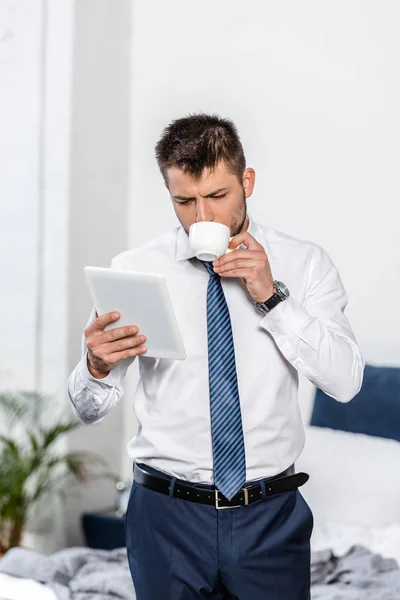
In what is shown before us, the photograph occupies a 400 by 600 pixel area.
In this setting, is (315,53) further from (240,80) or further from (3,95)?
(3,95)

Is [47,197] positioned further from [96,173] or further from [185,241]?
[185,241]

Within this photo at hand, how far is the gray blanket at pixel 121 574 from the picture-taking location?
2.41 metres

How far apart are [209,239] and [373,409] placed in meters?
1.79

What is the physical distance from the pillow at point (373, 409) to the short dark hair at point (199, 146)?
5.40 feet

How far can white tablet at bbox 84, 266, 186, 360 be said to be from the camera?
1482 millimetres

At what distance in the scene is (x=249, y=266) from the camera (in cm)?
151

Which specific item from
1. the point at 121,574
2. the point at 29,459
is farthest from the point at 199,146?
the point at 29,459

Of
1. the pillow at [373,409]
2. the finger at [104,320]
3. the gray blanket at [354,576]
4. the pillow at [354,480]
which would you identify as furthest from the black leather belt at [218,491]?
the pillow at [373,409]

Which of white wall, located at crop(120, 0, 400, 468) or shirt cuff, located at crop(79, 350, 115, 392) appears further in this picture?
white wall, located at crop(120, 0, 400, 468)

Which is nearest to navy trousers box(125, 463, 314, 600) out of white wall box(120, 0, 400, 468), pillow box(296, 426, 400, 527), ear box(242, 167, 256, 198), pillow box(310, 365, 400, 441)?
ear box(242, 167, 256, 198)

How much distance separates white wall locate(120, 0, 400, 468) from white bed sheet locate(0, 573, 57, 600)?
1.45 meters

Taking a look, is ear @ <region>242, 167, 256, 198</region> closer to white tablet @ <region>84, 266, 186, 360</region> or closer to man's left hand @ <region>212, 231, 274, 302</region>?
man's left hand @ <region>212, 231, 274, 302</region>

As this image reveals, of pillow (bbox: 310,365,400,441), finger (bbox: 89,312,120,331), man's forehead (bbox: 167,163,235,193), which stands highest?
man's forehead (bbox: 167,163,235,193)

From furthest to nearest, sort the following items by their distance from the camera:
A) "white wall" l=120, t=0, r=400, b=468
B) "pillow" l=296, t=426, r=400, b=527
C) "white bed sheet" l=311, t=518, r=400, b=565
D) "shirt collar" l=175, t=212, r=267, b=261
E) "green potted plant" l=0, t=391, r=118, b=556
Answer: "green potted plant" l=0, t=391, r=118, b=556 → "white wall" l=120, t=0, r=400, b=468 → "pillow" l=296, t=426, r=400, b=527 → "white bed sheet" l=311, t=518, r=400, b=565 → "shirt collar" l=175, t=212, r=267, b=261
